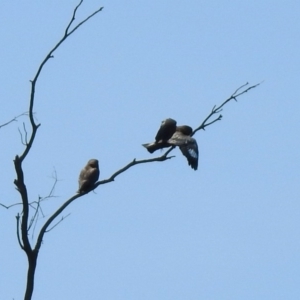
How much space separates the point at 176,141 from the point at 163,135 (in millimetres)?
370

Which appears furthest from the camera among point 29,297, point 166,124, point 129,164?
point 166,124

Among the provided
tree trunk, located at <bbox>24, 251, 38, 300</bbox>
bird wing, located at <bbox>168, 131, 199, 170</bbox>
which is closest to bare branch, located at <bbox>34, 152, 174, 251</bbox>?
tree trunk, located at <bbox>24, 251, 38, 300</bbox>

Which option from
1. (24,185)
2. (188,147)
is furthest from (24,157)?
(188,147)

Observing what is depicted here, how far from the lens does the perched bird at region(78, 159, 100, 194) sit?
534 inches

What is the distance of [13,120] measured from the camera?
368 inches

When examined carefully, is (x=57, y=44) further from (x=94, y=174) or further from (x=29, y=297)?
(x=94, y=174)

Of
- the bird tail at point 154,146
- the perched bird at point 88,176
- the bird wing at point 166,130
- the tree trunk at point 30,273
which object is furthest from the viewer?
the bird wing at point 166,130

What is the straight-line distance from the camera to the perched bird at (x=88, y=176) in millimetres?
13558

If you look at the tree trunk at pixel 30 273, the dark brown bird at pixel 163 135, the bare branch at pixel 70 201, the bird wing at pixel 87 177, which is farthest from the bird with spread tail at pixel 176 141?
the tree trunk at pixel 30 273

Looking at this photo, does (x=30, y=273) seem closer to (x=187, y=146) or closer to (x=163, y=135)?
(x=187, y=146)

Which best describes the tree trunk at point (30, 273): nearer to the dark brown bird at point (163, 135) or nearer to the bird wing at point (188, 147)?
the bird wing at point (188, 147)

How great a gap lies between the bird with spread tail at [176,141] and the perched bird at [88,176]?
3.12 ft

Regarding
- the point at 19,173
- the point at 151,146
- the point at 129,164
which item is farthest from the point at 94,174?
the point at 19,173

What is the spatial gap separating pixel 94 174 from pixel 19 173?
16.4 ft
